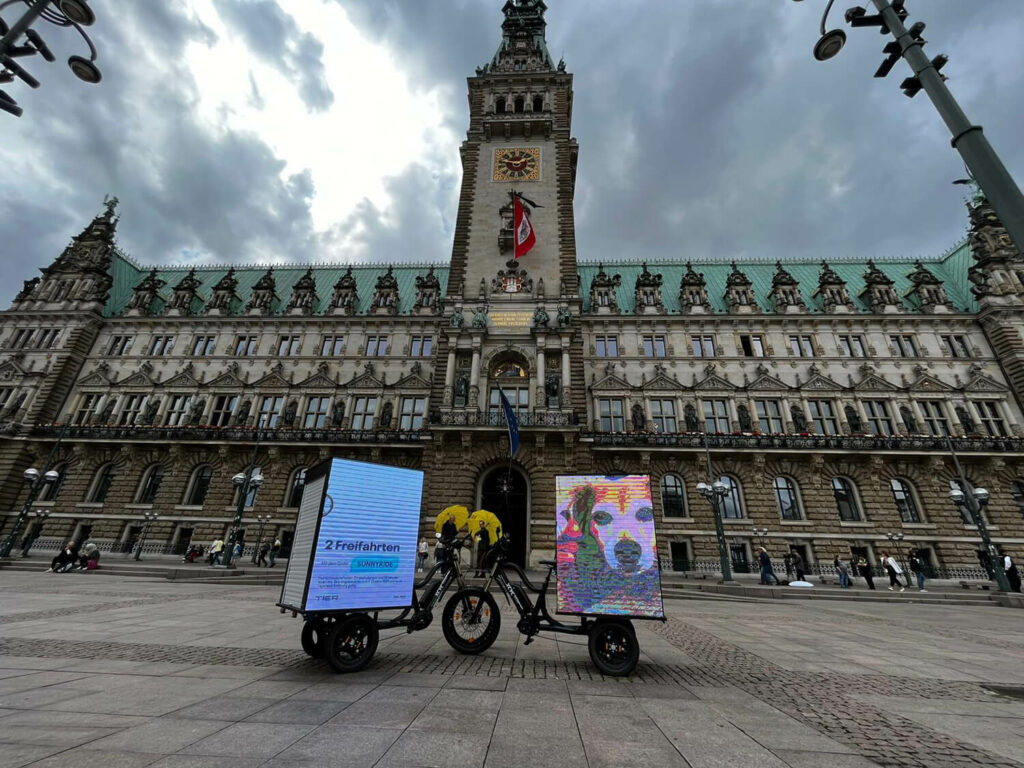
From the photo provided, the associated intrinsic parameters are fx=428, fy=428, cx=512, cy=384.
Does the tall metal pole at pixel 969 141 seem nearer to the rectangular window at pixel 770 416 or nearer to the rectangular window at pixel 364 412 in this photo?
the rectangular window at pixel 770 416

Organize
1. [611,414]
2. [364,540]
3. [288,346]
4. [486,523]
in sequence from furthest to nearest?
[288,346] → [611,414] → [486,523] → [364,540]

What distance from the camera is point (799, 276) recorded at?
127ft

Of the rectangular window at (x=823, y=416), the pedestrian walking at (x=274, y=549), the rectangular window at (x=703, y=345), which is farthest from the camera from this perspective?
the rectangular window at (x=703, y=345)

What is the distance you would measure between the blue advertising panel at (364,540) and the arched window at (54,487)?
37671mm

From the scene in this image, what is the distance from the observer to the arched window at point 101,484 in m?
30.2

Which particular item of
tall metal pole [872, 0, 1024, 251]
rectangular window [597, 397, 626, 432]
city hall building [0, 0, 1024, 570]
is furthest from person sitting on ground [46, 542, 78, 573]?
tall metal pole [872, 0, 1024, 251]

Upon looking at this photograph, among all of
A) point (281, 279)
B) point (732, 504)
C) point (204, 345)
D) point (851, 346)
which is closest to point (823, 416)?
point (851, 346)

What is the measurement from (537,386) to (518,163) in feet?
68.6

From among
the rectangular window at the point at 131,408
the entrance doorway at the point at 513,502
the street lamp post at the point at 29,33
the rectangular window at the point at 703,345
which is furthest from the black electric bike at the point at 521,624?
the rectangular window at the point at 131,408

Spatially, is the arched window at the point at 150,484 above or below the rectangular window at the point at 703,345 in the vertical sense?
below

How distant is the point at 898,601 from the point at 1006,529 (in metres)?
14.4

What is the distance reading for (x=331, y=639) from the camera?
6.05 m

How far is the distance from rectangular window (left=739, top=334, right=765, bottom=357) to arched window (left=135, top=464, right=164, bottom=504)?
43.3m

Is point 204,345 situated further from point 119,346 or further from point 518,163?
point 518,163
